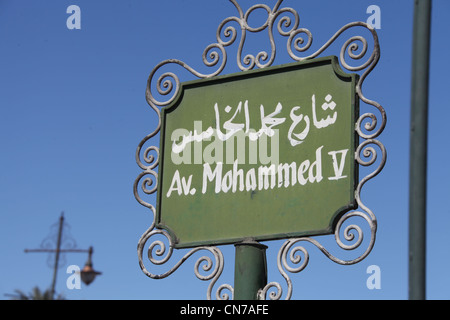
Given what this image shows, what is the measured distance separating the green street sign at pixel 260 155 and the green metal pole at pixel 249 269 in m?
0.09

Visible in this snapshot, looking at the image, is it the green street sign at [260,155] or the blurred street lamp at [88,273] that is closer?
the green street sign at [260,155]

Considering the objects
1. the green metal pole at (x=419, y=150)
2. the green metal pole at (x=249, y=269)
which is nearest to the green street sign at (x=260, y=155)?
the green metal pole at (x=249, y=269)

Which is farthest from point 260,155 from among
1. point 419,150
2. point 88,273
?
point 88,273

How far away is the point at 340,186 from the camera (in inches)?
293

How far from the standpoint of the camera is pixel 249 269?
766cm

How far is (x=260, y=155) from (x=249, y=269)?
3.03 feet

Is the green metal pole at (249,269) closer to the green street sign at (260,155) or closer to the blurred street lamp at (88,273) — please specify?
the green street sign at (260,155)

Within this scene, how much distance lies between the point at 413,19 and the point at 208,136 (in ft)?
7.23

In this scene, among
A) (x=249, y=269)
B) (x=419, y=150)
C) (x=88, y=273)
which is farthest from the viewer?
(x=88, y=273)

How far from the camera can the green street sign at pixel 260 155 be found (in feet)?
24.8

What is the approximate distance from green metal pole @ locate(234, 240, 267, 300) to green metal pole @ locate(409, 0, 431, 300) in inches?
68.3

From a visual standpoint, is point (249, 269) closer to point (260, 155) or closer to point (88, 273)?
point (260, 155)

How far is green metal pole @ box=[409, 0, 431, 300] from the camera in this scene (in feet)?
20.0
